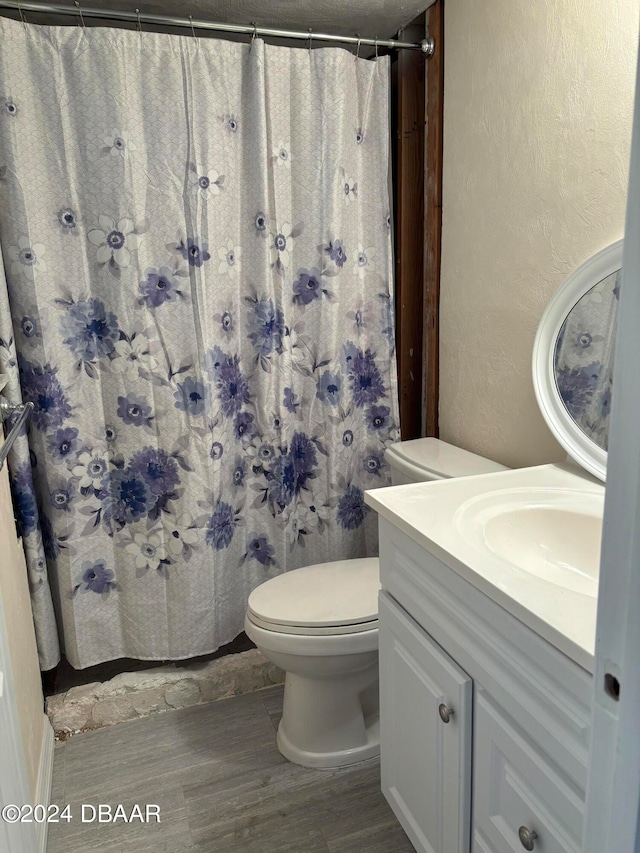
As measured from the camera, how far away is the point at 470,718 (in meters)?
1.09

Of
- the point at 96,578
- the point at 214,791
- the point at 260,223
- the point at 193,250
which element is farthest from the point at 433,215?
the point at 214,791

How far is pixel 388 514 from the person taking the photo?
1.30 meters

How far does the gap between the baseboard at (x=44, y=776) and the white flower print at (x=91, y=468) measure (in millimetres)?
670

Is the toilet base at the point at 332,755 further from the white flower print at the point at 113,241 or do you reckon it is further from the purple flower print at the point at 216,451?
the white flower print at the point at 113,241

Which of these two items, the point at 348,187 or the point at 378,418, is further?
the point at 378,418

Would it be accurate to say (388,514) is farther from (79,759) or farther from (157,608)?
(79,759)

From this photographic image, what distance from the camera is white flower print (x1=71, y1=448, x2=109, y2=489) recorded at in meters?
1.87

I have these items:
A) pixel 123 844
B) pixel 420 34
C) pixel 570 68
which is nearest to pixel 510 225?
pixel 570 68

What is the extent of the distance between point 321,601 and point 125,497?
67 cm

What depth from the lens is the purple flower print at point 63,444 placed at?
182 centimetres

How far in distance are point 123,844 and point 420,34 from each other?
242 cm

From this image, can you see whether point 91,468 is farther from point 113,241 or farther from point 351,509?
point 351,509

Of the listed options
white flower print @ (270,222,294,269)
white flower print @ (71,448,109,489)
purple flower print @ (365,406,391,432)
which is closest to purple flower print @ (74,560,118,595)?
white flower print @ (71,448,109,489)

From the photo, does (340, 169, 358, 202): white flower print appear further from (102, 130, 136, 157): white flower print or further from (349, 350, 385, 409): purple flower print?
(102, 130, 136, 157): white flower print
